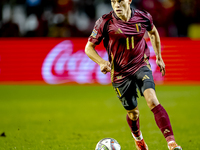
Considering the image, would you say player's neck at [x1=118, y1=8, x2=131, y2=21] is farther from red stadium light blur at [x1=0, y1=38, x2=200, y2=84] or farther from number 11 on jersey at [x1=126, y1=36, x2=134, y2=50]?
red stadium light blur at [x1=0, y1=38, x2=200, y2=84]

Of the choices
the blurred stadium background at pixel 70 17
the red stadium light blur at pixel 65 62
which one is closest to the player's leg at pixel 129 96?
the red stadium light blur at pixel 65 62

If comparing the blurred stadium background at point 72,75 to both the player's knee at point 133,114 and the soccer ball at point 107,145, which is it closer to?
the player's knee at point 133,114

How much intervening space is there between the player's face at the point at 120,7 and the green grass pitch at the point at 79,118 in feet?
7.04

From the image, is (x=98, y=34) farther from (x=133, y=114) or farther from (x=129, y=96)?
(x=133, y=114)

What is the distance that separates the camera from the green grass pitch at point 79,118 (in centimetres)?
593

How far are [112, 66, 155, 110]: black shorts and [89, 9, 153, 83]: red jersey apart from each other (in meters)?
0.07

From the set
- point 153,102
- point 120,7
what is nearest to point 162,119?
point 153,102

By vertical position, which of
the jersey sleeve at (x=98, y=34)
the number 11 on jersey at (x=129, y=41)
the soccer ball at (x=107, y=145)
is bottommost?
the soccer ball at (x=107, y=145)

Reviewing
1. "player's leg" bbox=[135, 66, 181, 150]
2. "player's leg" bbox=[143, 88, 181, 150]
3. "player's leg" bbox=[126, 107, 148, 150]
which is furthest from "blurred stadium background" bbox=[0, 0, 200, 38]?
"player's leg" bbox=[143, 88, 181, 150]

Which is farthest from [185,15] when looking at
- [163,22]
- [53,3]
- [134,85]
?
[134,85]

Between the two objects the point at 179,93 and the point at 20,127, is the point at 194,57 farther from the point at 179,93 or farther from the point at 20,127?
the point at 20,127

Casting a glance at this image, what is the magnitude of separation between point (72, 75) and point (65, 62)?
574 millimetres

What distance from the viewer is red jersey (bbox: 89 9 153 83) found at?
488cm

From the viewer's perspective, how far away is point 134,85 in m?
5.00
